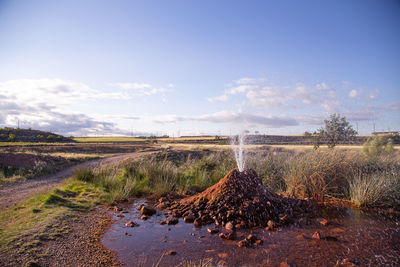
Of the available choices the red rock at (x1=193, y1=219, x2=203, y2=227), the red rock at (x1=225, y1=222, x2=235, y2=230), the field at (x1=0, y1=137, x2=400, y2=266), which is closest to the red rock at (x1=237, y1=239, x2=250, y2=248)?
the field at (x1=0, y1=137, x2=400, y2=266)

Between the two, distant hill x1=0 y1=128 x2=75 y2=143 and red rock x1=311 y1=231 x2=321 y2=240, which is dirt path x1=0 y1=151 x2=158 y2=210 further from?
distant hill x1=0 y1=128 x2=75 y2=143

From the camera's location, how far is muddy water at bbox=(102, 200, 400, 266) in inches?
153

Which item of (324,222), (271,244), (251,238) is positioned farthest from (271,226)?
(324,222)

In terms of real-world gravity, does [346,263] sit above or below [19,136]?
below

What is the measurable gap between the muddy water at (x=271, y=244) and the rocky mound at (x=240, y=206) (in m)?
0.32

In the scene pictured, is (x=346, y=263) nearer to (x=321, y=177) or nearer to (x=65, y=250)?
(x=321, y=177)

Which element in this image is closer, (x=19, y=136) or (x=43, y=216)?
(x=43, y=216)

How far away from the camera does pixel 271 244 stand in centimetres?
439

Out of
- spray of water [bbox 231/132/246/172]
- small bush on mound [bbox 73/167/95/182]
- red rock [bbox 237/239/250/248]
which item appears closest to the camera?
red rock [bbox 237/239/250/248]

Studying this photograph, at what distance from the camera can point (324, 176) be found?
25.7ft

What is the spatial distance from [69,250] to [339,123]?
2973 cm

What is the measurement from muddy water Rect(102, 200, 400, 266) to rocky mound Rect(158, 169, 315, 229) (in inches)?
12.5

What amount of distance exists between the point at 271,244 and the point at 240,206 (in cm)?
138

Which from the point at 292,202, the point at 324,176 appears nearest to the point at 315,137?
the point at 324,176
